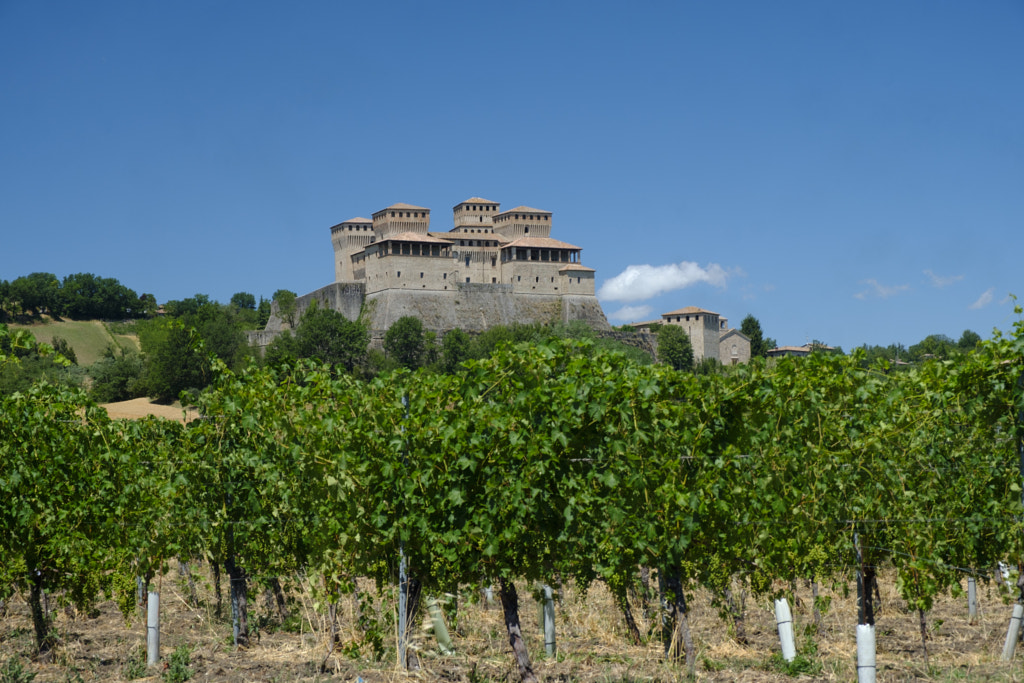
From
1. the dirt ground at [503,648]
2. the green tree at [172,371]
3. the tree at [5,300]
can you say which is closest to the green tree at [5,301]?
the tree at [5,300]

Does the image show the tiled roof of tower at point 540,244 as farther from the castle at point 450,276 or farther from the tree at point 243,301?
the tree at point 243,301

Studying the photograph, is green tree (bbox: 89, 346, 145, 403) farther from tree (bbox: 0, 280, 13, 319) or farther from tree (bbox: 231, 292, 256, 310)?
tree (bbox: 231, 292, 256, 310)

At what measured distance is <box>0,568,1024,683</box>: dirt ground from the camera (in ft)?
18.9

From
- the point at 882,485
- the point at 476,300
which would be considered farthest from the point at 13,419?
the point at 476,300

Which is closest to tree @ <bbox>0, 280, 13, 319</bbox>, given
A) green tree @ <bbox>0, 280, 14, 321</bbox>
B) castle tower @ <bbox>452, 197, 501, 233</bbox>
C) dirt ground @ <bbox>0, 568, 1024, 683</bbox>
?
green tree @ <bbox>0, 280, 14, 321</bbox>

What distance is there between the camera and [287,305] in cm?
6550

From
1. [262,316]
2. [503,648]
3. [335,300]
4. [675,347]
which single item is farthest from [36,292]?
[503,648]

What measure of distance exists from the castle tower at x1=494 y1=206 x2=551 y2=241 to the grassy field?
104 feet

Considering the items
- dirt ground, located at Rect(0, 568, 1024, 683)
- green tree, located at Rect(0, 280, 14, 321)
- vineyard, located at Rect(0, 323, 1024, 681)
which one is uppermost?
green tree, located at Rect(0, 280, 14, 321)

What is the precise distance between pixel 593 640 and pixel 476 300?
55414 millimetres

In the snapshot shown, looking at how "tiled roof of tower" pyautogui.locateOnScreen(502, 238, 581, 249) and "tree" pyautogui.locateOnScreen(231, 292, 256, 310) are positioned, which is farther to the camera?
"tree" pyautogui.locateOnScreen(231, 292, 256, 310)

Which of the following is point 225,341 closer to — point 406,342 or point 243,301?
point 406,342

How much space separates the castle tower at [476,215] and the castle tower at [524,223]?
1.35 m

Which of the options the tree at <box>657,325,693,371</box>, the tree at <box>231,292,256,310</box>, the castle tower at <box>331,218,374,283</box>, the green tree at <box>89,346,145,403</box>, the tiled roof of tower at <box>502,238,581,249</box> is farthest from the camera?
the tree at <box>231,292,256,310</box>
